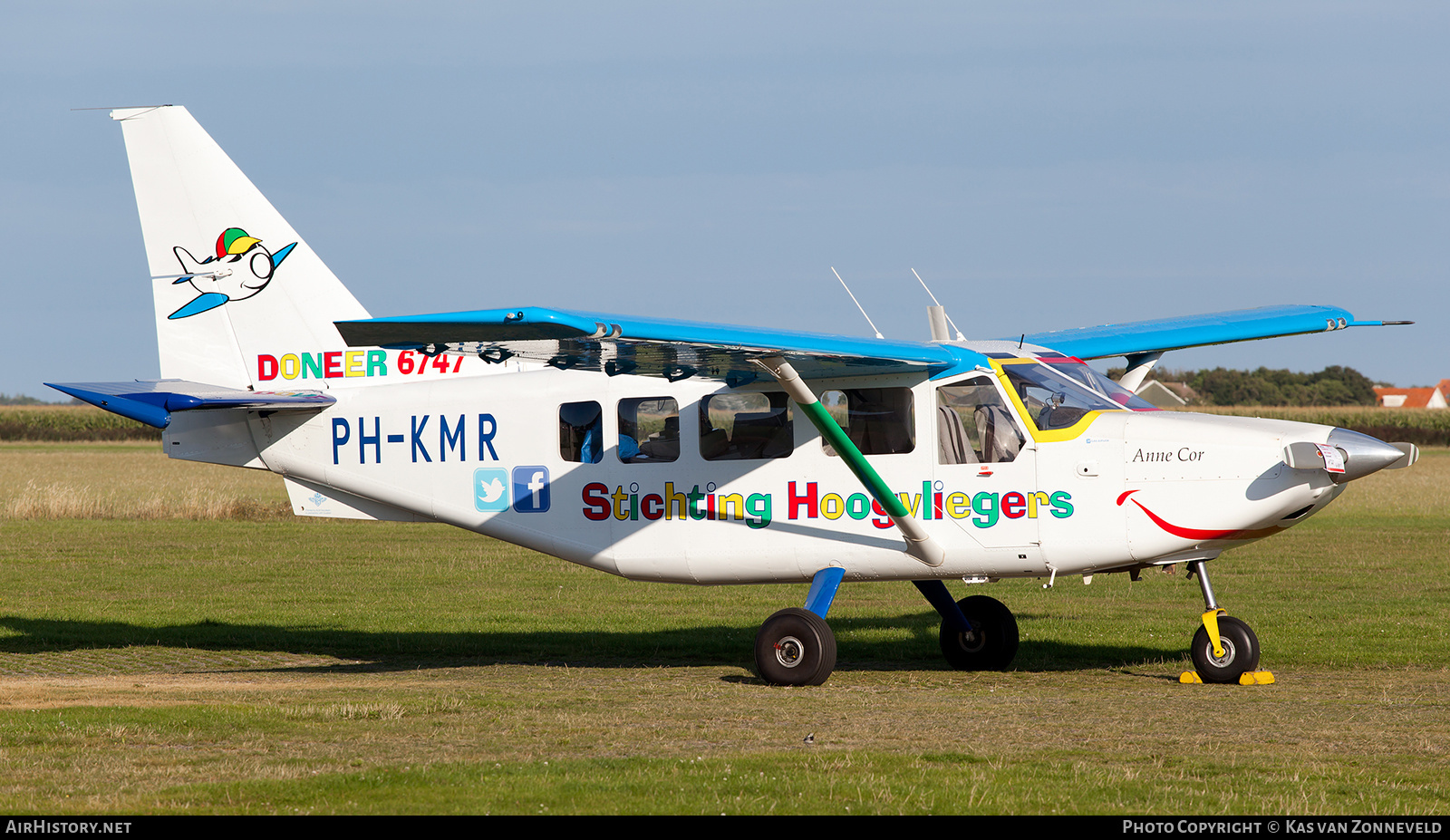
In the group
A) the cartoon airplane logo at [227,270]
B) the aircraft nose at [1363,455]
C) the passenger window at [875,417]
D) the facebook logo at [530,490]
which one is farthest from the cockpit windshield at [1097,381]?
the cartoon airplane logo at [227,270]

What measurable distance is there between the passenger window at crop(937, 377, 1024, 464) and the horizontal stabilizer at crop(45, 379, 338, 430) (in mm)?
5810

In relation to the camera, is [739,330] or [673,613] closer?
[739,330]

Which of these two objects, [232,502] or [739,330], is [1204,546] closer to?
[739,330]

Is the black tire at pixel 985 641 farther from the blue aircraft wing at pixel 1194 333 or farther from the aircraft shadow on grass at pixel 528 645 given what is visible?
the blue aircraft wing at pixel 1194 333

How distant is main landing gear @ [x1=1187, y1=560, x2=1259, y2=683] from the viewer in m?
11.3

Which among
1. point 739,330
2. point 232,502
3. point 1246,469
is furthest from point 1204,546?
point 232,502

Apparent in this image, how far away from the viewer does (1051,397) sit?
11.4 metres

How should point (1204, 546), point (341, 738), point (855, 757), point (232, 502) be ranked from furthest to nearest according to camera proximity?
point (232, 502)
point (1204, 546)
point (341, 738)
point (855, 757)

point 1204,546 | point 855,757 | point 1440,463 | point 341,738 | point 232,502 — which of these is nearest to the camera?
point 855,757

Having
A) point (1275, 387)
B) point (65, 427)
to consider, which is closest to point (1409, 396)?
point (1275, 387)

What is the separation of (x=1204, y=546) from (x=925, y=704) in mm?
2697

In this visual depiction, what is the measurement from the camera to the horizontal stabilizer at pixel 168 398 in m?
12.5

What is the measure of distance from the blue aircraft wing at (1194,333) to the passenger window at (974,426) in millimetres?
→ 2810

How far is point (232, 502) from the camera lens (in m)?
32.6
